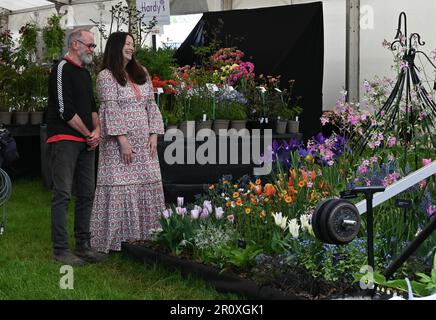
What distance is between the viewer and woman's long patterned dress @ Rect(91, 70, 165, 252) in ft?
14.4

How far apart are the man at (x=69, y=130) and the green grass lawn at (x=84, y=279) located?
194 millimetres

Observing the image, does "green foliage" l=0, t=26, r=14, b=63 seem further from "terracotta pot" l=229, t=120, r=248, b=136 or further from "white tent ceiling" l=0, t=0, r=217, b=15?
"terracotta pot" l=229, t=120, r=248, b=136

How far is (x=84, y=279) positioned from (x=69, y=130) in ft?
3.11

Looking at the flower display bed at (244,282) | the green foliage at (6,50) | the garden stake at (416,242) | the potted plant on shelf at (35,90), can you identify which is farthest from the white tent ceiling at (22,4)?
the garden stake at (416,242)

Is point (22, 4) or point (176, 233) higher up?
point (22, 4)

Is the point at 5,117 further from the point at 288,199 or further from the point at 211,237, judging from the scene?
the point at 288,199

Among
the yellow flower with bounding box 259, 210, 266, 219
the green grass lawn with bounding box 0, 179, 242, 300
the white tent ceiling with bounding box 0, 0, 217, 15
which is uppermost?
the white tent ceiling with bounding box 0, 0, 217, 15

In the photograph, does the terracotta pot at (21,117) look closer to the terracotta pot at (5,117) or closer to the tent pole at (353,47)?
the terracotta pot at (5,117)

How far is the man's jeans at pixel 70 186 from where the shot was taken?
424 centimetres

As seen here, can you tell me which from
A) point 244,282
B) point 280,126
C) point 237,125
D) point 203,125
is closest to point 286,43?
point 280,126

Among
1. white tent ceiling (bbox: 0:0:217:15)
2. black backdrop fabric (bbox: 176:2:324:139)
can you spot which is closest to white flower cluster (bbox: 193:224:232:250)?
black backdrop fabric (bbox: 176:2:324:139)

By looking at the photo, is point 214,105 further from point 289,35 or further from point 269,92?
point 289,35

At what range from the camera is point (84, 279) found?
154 inches
